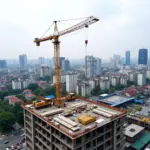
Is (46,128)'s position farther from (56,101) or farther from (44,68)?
(44,68)

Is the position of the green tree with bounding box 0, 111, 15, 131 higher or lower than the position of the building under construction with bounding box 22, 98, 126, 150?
lower

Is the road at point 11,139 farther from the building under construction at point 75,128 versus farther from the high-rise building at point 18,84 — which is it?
the high-rise building at point 18,84

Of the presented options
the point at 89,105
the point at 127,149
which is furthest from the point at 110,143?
the point at 127,149

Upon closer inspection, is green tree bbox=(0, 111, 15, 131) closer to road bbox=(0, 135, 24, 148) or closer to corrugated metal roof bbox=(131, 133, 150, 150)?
road bbox=(0, 135, 24, 148)

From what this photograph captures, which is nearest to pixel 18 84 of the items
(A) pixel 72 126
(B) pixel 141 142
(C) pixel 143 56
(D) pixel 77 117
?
(B) pixel 141 142

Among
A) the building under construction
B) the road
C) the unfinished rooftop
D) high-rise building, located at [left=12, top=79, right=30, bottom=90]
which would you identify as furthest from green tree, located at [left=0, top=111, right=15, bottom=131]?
high-rise building, located at [left=12, top=79, right=30, bottom=90]

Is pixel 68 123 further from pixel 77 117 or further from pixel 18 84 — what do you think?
pixel 18 84
